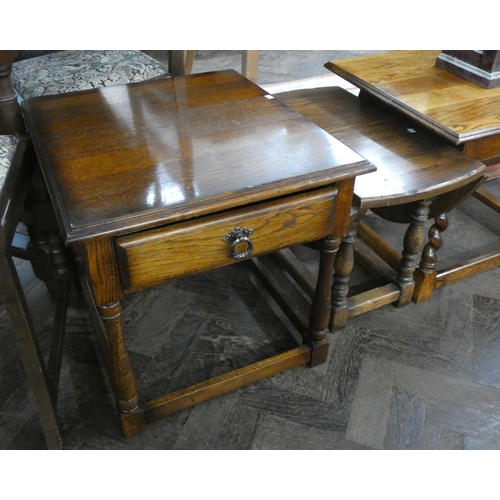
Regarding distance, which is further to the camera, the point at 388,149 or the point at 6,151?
the point at 388,149

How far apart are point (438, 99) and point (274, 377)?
33.0 inches

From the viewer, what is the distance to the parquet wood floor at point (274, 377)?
1166mm

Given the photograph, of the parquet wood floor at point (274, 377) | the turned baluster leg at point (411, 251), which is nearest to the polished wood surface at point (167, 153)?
the turned baluster leg at point (411, 251)

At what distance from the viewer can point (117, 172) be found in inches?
35.4

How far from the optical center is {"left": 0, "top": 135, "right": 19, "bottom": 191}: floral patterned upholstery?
104 cm

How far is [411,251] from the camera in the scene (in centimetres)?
140

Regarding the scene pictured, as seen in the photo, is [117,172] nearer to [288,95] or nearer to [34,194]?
[34,194]

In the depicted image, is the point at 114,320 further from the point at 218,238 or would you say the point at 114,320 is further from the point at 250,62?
the point at 250,62

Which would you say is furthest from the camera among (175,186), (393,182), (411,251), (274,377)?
(411,251)

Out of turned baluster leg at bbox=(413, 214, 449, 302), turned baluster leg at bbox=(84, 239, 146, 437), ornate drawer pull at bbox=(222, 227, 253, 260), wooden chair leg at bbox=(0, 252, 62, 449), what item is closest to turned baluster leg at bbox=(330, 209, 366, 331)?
turned baluster leg at bbox=(413, 214, 449, 302)

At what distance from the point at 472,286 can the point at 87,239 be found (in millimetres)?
1238

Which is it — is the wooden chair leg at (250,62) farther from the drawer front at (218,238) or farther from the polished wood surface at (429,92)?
the drawer front at (218,238)

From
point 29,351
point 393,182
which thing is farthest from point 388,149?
point 29,351

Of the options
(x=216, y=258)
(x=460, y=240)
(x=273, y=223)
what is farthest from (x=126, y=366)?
(x=460, y=240)
